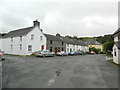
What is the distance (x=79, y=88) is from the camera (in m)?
5.67

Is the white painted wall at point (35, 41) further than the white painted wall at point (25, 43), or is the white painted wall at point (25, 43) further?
the white painted wall at point (35, 41)

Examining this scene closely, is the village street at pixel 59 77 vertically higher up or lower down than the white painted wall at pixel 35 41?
lower down

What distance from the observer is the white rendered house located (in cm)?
2864

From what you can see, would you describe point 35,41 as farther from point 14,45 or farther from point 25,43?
point 14,45

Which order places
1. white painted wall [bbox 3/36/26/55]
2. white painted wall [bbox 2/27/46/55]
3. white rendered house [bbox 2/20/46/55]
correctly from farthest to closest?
white painted wall [bbox 3/36/26/55]
white rendered house [bbox 2/20/46/55]
white painted wall [bbox 2/27/46/55]

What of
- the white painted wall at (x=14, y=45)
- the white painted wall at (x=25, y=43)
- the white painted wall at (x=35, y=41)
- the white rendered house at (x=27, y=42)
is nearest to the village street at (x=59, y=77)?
the white painted wall at (x=25, y=43)

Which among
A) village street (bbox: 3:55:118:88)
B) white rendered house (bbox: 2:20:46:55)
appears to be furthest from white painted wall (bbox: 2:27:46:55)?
village street (bbox: 3:55:118:88)

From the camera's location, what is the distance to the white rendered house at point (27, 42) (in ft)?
94.0

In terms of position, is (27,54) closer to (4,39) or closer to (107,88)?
(4,39)

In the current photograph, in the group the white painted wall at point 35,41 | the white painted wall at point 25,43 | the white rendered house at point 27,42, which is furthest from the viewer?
the white painted wall at point 35,41

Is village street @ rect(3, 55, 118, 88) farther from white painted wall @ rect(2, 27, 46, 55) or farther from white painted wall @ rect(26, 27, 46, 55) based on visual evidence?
white painted wall @ rect(26, 27, 46, 55)

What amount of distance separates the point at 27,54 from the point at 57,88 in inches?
959

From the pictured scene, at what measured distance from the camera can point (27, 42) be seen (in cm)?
2866

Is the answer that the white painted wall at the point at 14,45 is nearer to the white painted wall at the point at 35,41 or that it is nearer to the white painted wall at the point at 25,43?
the white painted wall at the point at 25,43
